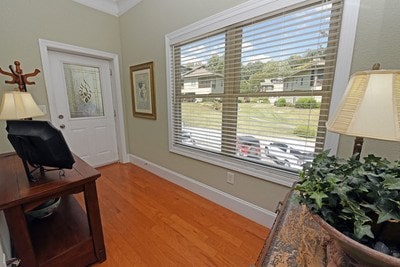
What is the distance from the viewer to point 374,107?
0.65m

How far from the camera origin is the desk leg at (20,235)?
0.98m

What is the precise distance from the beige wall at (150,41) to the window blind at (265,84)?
0.19 m

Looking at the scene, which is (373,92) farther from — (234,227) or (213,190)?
(213,190)

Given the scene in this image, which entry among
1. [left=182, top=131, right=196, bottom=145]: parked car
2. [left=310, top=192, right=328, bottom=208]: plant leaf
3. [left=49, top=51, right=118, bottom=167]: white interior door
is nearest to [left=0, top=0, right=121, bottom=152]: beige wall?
[left=49, top=51, right=118, bottom=167]: white interior door

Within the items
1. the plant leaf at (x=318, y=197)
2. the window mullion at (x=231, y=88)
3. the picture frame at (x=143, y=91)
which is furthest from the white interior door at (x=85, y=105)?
the plant leaf at (x=318, y=197)

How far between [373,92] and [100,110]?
139 inches

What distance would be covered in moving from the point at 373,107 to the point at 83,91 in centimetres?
354

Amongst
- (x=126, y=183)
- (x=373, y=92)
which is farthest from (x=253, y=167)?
(x=126, y=183)

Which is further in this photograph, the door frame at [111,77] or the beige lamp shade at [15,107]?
the door frame at [111,77]

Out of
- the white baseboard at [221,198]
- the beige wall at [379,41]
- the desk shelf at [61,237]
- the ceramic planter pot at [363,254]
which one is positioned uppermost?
the beige wall at [379,41]

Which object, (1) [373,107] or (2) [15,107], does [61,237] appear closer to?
(2) [15,107]

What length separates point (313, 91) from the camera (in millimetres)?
1370

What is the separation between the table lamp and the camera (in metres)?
0.63

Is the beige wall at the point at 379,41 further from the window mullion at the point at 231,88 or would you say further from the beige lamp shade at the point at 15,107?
the beige lamp shade at the point at 15,107
